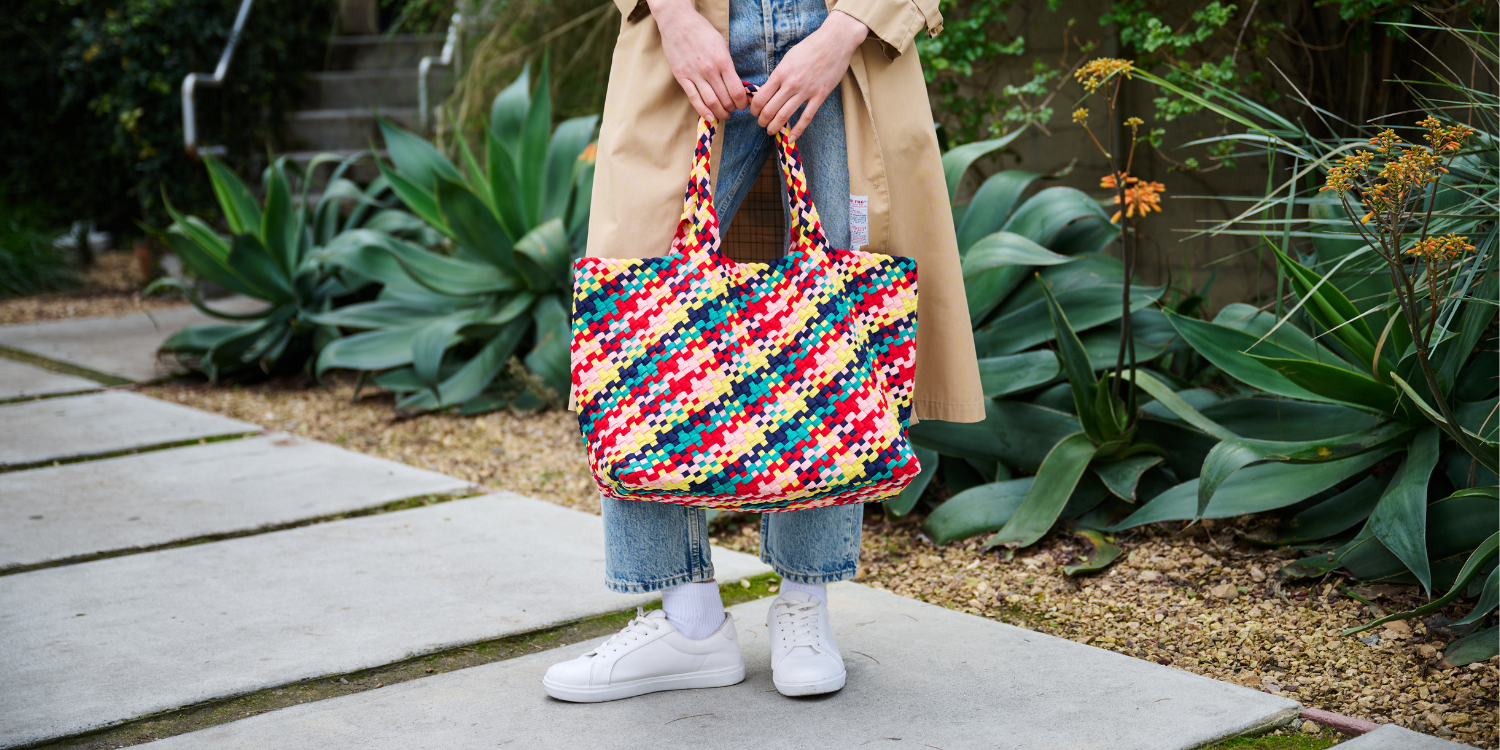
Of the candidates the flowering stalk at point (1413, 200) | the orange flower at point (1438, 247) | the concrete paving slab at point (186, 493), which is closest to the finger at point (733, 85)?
the flowering stalk at point (1413, 200)

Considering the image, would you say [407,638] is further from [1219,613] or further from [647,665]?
[1219,613]

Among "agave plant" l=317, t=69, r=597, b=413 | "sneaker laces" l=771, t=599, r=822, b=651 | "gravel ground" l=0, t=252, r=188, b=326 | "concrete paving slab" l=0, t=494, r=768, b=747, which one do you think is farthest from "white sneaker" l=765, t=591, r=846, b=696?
"gravel ground" l=0, t=252, r=188, b=326

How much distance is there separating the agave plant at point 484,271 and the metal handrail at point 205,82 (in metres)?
2.72

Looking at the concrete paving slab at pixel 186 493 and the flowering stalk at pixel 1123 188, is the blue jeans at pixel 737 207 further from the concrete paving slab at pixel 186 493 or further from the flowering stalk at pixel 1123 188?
the concrete paving slab at pixel 186 493

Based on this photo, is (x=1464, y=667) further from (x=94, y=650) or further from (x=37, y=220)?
(x=37, y=220)

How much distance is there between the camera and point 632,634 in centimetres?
178

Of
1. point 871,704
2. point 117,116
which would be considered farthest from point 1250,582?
point 117,116

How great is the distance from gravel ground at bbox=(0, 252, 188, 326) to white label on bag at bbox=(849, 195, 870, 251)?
223 inches

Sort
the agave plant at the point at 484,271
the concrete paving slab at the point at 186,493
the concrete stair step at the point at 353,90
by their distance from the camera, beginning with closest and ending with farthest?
the concrete paving slab at the point at 186,493, the agave plant at the point at 484,271, the concrete stair step at the point at 353,90

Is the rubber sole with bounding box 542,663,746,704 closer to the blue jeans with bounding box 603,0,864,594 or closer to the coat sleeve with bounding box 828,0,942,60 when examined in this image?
the blue jeans with bounding box 603,0,864,594

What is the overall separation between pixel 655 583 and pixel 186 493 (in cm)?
177

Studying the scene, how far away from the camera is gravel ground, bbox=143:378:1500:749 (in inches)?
69.3

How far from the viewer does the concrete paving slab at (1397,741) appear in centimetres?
154

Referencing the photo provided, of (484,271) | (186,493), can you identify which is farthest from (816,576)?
(484,271)
